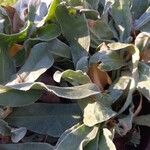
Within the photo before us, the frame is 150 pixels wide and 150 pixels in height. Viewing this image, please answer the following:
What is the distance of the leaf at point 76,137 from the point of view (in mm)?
1288

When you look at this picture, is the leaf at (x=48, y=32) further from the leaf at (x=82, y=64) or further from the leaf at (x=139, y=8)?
the leaf at (x=139, y=8)

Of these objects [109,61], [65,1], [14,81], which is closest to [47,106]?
[14,81]

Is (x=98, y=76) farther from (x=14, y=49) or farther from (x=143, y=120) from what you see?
(x=14, y=49)

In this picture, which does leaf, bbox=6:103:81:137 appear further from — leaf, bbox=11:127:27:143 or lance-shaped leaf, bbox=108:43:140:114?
lance-shaped leaf, bbox=108:43:140:114

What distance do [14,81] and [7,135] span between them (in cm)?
17

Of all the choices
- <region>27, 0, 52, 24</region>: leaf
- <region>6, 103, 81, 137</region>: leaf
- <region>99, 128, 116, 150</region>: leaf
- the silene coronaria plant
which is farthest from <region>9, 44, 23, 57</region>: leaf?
<region>99, 128, 116, 150</region>: leaf

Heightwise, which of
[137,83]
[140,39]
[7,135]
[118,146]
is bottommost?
[118,146]

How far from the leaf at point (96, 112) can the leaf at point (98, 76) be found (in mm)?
80

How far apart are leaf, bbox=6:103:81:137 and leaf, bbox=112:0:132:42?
303mm

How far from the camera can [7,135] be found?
1.37 m

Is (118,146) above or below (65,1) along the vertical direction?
below

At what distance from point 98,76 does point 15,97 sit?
28cm

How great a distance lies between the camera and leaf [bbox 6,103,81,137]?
1379mm

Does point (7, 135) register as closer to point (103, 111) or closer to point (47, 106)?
point (47, 106)
